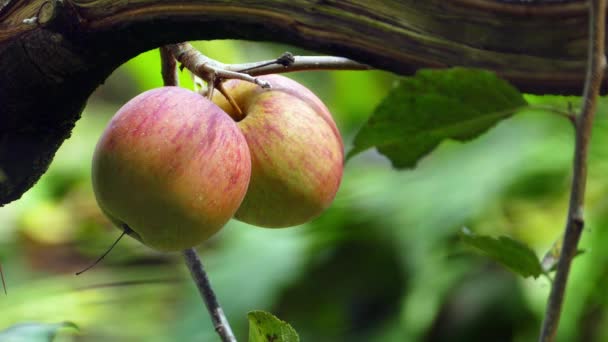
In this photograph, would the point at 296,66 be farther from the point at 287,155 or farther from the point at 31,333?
the point at 31,333

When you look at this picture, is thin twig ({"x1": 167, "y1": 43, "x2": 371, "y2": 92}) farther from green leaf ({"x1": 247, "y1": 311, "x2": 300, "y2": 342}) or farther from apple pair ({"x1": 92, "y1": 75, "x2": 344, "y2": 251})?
green leaf ({"x1": 247, "y1": 311, "x2": 300, "y2": 342})

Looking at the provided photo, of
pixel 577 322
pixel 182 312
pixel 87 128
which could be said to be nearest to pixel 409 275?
pixel 577 322

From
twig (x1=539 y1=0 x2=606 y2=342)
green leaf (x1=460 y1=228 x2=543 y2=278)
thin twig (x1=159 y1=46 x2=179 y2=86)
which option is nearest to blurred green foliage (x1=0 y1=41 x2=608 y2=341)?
thin twig (x1=159 y1=46 x2=179 y2=86)

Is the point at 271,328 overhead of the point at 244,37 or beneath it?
beneath

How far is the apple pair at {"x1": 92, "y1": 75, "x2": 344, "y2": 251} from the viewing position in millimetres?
436

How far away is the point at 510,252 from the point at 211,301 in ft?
0.58

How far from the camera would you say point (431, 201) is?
2109mm

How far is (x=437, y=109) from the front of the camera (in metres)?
0.37

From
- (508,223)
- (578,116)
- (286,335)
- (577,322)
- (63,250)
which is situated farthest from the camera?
(63,250)

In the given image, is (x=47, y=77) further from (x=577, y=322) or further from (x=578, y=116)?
(x=577, y=322)

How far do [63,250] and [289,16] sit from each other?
2.28m

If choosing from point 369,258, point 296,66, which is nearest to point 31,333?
point 296,66

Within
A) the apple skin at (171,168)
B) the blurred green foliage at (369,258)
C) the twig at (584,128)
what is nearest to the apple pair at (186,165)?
the apple skin at (171,168)

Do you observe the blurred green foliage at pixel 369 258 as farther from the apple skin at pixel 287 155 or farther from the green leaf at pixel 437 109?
the green leaf at pixel 437 109
